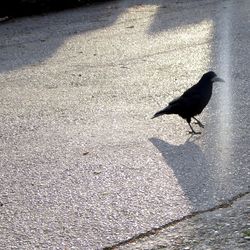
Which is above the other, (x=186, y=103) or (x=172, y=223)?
(x=172, y=223)

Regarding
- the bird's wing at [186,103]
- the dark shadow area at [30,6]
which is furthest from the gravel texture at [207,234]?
the dark shadow area at [30,6]

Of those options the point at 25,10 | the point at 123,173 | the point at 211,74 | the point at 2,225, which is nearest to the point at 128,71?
the point at 211,74

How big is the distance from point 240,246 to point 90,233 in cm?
99

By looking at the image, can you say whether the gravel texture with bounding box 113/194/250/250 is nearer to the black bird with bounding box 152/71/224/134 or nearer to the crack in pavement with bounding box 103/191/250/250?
the crack in pavement with bounding box 103/191/250/250

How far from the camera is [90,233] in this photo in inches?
174

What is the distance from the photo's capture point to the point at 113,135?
648 centimetres

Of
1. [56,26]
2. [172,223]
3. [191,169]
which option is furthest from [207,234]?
[56,26]

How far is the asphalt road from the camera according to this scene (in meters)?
4.69

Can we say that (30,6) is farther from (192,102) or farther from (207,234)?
(207,234)

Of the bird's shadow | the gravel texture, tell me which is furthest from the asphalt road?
the gravel texture

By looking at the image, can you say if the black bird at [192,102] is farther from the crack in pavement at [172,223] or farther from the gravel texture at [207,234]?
the gravel texture at [207,234]

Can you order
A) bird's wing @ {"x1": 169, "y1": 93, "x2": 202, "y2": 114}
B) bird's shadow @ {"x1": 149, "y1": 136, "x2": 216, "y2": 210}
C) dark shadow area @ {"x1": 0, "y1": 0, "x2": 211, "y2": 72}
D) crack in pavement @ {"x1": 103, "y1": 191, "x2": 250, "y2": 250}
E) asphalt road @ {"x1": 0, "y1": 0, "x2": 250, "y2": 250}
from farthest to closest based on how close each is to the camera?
dark shadow area @ {"x1": 0, "y1": 0, "x2": 211, "y2": 72}
bird's wing @ {"x1": 169, "y1": 93, "x2": 202, "y2": 114}
bird's shadow @ {"x1": 149, "y1": 136, "x2": 216, "y2": 210}
asphalt road @ {"x1": 0, "y1": 0, "x2": 250, "y2": 250}
crack in pavement @ {"x1": 103, "y1": 191, "x2": 250, "y2": 250}

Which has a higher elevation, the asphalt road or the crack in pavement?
the crack in pavement

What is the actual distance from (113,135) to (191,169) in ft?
4.12
